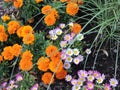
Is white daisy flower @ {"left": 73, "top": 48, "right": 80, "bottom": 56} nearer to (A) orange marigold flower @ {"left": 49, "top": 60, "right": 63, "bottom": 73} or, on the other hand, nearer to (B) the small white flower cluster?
(B) the small white flower cluster

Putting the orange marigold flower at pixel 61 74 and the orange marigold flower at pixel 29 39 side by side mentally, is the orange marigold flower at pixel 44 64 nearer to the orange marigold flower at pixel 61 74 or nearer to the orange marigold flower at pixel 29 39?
the orange marigold flower at pixel 61 74

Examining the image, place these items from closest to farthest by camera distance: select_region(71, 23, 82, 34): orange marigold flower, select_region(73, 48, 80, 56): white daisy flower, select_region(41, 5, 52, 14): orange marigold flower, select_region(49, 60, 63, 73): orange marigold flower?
select_region(49, 60, 63, 73): orange marigold flower < select_region(73, 48, 80, 56): white daisy flower < select_region(71, 23, 82, 34): orange marigold flower < select_region(41, 5, 52, 14): orange marigold flower

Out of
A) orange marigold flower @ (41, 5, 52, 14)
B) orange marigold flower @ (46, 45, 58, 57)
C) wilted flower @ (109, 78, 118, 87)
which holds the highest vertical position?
orange marigold flower @ (41, 5, 52, 14)

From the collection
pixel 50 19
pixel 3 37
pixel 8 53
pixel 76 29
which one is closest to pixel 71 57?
pixel 76 29

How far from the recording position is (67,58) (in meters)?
2.65

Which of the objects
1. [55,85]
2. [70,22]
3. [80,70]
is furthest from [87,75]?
[70,22]

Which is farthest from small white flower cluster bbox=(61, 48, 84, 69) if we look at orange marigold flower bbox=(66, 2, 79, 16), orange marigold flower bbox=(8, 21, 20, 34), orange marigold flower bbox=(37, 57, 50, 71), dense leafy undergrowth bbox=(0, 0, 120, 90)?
orange marigold flower bbox=(8, 21, 20, 34)

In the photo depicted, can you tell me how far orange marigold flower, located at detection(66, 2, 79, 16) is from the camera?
2896 mm

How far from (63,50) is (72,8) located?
0.43m

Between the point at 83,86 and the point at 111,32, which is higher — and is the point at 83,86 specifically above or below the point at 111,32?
below

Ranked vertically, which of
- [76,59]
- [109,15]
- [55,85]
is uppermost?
[109,15]

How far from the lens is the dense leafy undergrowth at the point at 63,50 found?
2.61m

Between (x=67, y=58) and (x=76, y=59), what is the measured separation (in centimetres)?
7

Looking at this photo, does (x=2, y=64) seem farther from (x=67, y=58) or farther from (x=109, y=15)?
(x=109, y=15)
